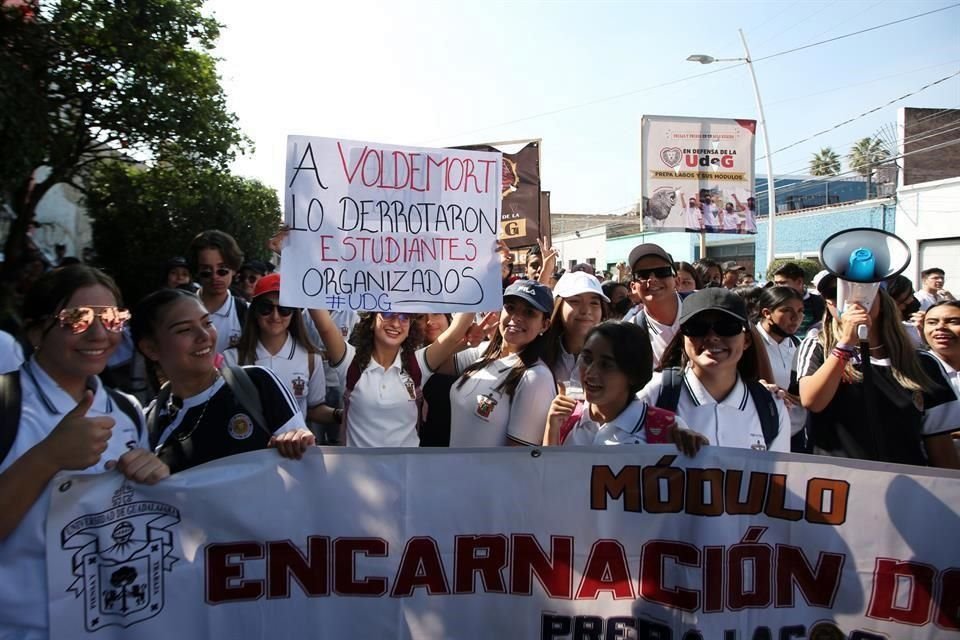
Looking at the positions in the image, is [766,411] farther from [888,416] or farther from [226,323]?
[226,323]

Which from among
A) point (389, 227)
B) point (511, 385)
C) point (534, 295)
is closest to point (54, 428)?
point (389, 227)

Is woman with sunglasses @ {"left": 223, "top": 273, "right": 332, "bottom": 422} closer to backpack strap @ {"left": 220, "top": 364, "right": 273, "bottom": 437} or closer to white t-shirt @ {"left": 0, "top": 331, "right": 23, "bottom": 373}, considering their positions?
white t-shirt @ {"left": 0, "top": 331, "right": 23, "bottom": 373}

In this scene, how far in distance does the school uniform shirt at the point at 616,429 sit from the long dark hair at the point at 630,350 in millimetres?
81

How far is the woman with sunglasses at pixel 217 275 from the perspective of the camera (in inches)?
173

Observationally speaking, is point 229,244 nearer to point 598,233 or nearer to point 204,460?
point 204,460

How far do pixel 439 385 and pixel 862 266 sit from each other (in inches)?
77.3

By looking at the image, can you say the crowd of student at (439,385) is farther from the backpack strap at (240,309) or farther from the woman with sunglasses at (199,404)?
the backpack strap at (240,309)

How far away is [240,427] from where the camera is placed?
231 centimetres

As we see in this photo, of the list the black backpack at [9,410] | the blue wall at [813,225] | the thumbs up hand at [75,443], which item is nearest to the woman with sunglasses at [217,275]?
the black backpack at [9,410]

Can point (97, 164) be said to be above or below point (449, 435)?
above

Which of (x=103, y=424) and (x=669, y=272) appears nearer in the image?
(x=103, y=424)

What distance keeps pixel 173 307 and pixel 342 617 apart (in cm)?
117

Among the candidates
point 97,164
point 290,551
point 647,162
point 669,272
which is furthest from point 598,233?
point 290,551

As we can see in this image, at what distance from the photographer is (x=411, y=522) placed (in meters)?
2.35
